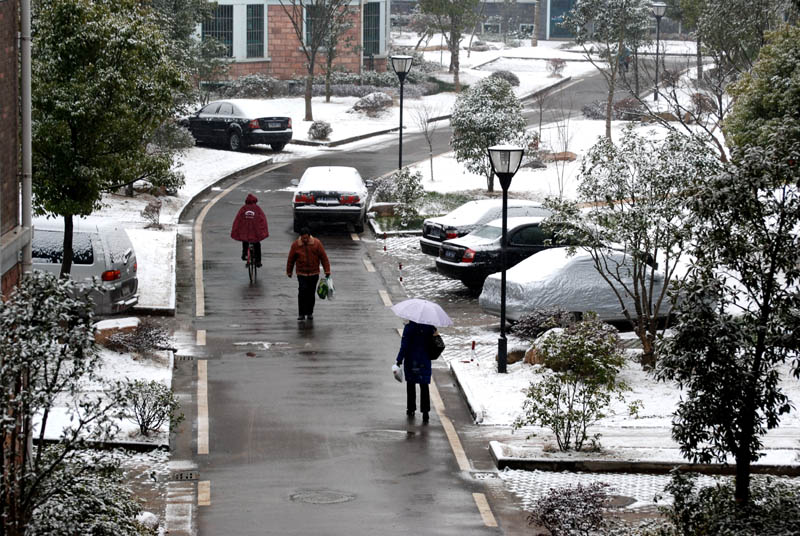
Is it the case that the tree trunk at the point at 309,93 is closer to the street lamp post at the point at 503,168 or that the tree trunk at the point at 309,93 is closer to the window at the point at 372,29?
the window at the point at 372,29

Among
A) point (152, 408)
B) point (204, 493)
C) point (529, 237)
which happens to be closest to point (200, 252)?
point (529, 237)

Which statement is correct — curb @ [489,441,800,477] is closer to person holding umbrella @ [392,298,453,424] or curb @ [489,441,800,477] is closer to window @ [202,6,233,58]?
person holding umbrella @ [392,298,453,424]

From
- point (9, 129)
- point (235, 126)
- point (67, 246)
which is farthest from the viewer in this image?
point (235, 126)

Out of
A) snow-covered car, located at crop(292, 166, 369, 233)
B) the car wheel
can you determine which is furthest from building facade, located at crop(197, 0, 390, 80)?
snow-covered car, located at crop(292, 166, 369, 233)

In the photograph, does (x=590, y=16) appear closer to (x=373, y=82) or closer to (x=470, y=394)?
(x=373, y=82)

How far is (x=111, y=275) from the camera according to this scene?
17891mm

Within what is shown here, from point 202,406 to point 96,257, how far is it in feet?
14.4

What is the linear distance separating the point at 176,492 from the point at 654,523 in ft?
14.8

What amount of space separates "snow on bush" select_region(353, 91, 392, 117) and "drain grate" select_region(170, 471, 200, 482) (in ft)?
122

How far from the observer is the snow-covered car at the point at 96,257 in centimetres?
1783

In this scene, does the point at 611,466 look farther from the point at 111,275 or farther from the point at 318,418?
the point at 111,275

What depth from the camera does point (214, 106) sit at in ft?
128

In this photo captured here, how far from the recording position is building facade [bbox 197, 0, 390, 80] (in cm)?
5438

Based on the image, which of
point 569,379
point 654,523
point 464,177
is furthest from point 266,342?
point 464,177
